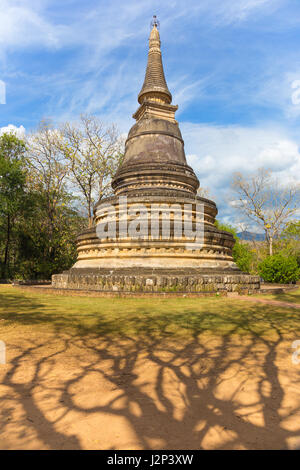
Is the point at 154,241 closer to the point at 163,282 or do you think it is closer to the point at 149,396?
the point at 163,282

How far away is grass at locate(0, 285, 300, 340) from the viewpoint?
18.6ft

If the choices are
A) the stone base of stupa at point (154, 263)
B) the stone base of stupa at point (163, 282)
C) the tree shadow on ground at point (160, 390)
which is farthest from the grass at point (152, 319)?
the stone base of stupa at point (154, 263)

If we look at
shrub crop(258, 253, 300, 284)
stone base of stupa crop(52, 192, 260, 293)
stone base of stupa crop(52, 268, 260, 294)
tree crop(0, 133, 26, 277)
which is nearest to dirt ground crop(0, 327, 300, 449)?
stone base of stupa crop(52, 268, 260, 294)

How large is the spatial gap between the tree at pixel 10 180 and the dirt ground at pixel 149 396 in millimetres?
19617

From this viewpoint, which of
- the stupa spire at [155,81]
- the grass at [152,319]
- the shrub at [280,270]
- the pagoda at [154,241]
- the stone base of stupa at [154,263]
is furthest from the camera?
the stupa spire at [155,81]

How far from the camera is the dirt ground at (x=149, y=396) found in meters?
2.28

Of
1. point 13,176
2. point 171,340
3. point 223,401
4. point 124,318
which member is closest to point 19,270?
point 13,176

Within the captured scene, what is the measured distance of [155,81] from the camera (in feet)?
78.5

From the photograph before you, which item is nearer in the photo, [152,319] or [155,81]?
[152,319]

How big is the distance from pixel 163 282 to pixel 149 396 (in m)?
8.28

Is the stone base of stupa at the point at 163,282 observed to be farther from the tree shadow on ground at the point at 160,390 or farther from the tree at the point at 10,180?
the tree at the point at 10,180

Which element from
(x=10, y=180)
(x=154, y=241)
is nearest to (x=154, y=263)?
(x=154, y=241)

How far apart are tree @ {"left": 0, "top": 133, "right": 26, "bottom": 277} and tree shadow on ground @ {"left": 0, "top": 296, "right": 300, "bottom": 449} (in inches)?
764
